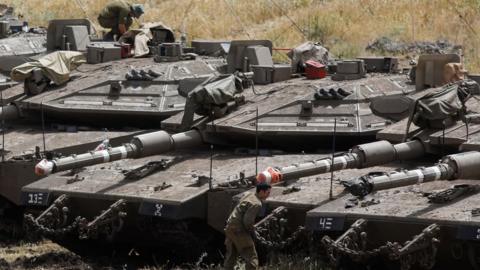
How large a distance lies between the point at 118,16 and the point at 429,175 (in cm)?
1226

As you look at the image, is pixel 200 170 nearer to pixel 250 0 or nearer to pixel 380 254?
pixel 380 254

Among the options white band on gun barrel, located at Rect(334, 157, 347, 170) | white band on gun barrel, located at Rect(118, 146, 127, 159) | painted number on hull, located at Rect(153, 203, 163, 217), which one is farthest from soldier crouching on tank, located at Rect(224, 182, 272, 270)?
white band on gun barrel, located at Rect(118, 146, 127, 159)

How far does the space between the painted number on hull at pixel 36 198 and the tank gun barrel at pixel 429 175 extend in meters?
4.66

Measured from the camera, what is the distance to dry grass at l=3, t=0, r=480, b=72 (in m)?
34.0

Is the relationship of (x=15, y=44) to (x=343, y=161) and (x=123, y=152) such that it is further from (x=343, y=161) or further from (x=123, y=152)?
(x=343, y=161)

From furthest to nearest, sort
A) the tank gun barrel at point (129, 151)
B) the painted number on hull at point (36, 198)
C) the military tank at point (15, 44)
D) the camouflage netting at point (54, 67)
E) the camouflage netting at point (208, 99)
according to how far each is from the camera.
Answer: the military tank at point (15, 44), the camouflage netting at point (54, 67), the camouflage netting at point (208, 99), the painted number on hull at point (36, 198), the tank gun barrel at point (129, 151)

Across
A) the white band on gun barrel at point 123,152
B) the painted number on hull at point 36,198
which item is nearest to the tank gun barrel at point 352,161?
the white band on gun barrel at point 123,152

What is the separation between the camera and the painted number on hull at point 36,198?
17469 mm

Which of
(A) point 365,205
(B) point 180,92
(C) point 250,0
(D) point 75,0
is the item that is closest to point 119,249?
(B) point 180,92

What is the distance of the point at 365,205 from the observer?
1492 cm

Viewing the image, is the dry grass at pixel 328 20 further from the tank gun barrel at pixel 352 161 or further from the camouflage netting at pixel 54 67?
the tank gun barrel at pixel 352 161

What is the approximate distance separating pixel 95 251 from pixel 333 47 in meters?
17.0

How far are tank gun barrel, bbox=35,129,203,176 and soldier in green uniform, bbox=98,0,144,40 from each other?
7.61m

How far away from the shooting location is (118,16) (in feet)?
83.9
